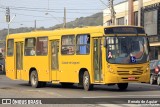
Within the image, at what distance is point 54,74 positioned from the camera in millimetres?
24094

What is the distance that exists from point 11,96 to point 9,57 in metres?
9.34

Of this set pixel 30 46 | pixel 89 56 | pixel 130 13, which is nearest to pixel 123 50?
pixel 89 56

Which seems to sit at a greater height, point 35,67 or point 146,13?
point 146,13

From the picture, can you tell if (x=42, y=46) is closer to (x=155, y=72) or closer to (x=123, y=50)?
(x=123, y=50)

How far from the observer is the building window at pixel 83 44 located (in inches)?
863

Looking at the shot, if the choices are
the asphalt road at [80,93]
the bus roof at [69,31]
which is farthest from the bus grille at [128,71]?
the bus roof at [69,31]

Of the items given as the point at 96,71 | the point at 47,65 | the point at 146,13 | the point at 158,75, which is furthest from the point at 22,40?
the point at 146,13

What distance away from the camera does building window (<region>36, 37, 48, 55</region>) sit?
24781 mm

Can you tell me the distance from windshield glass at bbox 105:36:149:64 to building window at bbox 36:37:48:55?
4.76m

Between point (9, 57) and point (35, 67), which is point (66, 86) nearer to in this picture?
point (35, 67)

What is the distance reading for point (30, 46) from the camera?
25953 mm

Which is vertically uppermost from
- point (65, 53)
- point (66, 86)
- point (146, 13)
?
point (146, 13)

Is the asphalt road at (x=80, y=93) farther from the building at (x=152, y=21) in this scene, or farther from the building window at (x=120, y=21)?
the building window at (x=120, y=21)

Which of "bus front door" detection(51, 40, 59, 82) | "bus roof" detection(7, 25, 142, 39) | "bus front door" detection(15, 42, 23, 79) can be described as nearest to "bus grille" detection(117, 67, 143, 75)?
"bus roof" detection(7, 25, 142, 39)
